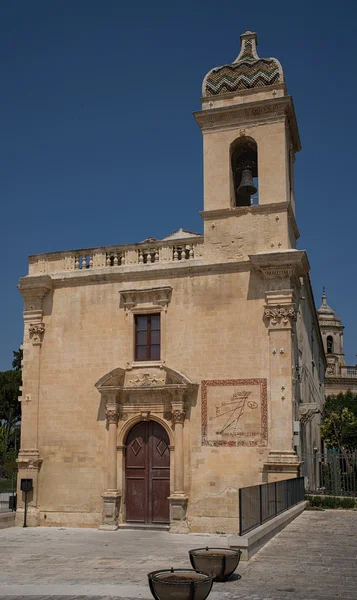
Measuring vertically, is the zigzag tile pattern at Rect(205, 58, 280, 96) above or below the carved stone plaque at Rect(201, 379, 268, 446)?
above

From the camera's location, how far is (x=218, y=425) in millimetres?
19469

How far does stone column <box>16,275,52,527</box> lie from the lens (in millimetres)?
20859

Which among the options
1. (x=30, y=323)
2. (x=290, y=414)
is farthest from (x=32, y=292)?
(x=290, y=414)

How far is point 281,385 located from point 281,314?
6.53 feet

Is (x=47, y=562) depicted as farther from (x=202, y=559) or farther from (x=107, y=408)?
(x=107, y=408)

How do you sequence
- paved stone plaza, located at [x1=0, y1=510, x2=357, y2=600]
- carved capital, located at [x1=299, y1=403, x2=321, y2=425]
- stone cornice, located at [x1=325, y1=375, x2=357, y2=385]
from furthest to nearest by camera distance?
stone cornice, located at [x1=325, y1=375, x2=357, y2=385] → carved capital, located at [x1=299, y1=403, x2=321, y2=425] → paved stone plaza, located at [x1=0, y1=510, x2=357, y2=600]

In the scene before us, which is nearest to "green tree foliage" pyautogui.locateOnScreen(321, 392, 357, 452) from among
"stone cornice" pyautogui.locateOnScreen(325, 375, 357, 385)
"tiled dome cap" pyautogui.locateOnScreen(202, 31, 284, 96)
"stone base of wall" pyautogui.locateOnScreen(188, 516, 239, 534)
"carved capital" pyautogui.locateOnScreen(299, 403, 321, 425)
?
"stone cornice" pyautogui.locateOnScreen(325, 375, 357, 385)

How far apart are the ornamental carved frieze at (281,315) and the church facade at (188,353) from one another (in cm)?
4

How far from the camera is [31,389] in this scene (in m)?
21.6

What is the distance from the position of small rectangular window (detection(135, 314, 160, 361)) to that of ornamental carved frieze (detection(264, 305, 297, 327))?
3.52 m

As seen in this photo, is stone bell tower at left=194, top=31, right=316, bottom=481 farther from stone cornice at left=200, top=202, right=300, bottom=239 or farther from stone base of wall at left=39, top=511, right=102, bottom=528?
stone base of wall at left=39, top=511, right=102, bottom=528

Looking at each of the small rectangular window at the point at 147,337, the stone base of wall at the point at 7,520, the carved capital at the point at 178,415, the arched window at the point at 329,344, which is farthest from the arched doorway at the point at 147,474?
the arched window at the point at 329,344

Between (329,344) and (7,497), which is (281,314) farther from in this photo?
(329,344)

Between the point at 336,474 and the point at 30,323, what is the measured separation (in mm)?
11032
